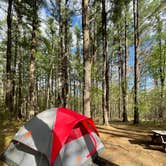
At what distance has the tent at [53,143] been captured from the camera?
3.92 m

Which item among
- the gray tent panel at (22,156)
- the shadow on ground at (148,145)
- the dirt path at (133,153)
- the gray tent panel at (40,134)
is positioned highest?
the gray tent panel at (40,134)

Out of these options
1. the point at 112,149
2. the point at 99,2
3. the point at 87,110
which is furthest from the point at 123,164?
the point at 99,2

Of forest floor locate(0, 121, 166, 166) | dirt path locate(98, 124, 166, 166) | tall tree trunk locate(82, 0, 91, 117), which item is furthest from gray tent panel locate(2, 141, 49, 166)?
tall tree trunk locate(82, 0, 91, 117)

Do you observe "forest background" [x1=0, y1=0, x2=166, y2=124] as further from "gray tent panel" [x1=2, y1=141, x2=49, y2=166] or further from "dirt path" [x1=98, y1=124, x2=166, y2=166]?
"gray tent panel" [x1=2, y1=141, x2=49, y2=166]

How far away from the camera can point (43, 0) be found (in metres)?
10.6

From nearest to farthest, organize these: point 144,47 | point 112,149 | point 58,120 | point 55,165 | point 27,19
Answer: point 55,165, point 58,120, point 112,149, point 27,19, point 144,47

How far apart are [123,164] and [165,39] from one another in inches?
511

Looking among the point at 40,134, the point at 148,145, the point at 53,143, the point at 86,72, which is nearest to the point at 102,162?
the point at 53,143

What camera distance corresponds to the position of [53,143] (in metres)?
3.96

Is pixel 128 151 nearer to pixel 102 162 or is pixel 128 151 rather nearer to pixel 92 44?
pixel 102 162

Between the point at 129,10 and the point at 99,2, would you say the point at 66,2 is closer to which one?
the point at 99,2

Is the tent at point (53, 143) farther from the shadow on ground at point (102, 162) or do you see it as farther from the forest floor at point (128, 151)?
the forest floor at point (128, 151)

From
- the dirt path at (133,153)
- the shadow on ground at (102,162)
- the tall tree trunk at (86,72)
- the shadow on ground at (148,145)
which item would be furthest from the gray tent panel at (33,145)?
the shadow on ground at (148,145)

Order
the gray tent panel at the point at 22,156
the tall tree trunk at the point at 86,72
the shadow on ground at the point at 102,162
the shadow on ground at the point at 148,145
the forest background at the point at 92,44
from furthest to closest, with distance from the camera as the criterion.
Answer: the forest background at the point at 92,44, the tall tree trunk at the point at 86,72, the shadow on ground at the point at 148,145, the shadow on ground at the point at 102,162, the gray tent panel at the point at 22,156
